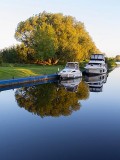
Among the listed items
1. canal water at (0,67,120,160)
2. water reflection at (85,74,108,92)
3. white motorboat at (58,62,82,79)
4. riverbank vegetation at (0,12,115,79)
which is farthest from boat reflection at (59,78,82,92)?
riverbank vegetation at (0,12,115,79)

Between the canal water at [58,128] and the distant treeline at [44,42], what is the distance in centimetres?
3466

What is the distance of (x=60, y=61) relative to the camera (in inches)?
2574

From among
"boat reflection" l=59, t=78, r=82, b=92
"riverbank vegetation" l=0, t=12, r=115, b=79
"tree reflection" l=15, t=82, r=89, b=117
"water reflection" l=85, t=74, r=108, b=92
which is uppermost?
"riverbank vegetation" l=0, t=12, r=115, b=79

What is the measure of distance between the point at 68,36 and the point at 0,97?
44.0m

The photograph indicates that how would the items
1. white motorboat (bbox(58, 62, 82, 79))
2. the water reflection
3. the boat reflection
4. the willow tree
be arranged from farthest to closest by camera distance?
the willow tree, white motorboat (bbox(58, 62, 82, 79)), the water reflection, the boat reflection

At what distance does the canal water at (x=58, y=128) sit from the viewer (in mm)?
9781

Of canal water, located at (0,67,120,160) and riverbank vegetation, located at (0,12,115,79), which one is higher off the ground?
riverbank vegetation, located at (0,12,115,79)

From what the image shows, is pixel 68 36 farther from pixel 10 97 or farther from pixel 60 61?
pixel 10 97

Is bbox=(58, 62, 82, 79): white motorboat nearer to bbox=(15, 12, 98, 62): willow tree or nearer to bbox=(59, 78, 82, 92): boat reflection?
bbox=(59, 78, 82, 92): boat reflection

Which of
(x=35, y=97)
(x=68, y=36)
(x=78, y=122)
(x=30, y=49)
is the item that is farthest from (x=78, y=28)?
(x=78, y=122)

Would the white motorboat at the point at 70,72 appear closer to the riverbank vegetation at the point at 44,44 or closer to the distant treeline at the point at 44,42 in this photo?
the riverbank vegetation at the point at 44,44

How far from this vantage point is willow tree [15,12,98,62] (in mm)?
55500

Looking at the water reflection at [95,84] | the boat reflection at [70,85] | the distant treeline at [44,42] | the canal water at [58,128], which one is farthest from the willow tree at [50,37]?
the canal water at [58,128]

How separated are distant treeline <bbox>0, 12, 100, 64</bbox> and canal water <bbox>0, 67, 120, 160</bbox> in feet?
114
